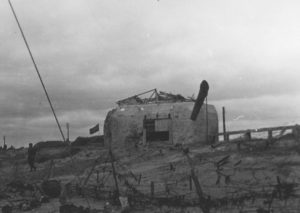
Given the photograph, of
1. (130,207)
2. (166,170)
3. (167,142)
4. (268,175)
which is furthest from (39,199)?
(167,142)

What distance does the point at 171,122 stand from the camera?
30.5 meters

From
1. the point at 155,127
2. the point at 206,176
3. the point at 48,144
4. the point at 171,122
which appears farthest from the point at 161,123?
the point at 206,176

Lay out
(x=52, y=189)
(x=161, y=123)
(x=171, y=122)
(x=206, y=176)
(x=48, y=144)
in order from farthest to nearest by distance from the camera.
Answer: (x=48, y=144) → (x=161, y=123) → (x=171, y=122) → (x=206, y=176) → (x=52, y=189)

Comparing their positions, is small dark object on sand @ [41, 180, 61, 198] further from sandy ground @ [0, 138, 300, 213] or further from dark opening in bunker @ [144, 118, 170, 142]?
dark opening in bunker @ [144, 118, 170, 142]

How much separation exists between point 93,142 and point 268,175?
24402 mm

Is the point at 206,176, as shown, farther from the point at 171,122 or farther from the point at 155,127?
the point at 155,127

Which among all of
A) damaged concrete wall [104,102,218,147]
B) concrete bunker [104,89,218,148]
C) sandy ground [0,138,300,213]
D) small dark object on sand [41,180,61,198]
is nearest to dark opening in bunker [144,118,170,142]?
concrete bunker [104,89,218,148]

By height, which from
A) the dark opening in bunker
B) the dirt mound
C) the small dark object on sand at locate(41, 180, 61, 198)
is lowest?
the small dark object on sand at locate(41, 180, 61, 198)

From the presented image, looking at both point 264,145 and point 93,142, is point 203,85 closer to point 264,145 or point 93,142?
point 264,145

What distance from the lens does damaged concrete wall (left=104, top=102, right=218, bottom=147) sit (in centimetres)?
3005

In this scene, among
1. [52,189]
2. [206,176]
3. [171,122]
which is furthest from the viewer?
[171,122]

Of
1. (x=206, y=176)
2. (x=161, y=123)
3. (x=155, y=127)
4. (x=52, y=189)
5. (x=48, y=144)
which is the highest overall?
(x=161, y=123)

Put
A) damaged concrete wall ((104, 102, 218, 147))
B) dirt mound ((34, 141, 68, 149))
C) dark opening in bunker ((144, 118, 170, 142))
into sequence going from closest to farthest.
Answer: damaged concrete wall ((104, 102, 218, 147))
dark opening in bunker ((144, 118, 170, 142))
dirt mound ((34, 141, 68, 149))

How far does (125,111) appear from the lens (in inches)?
1268
